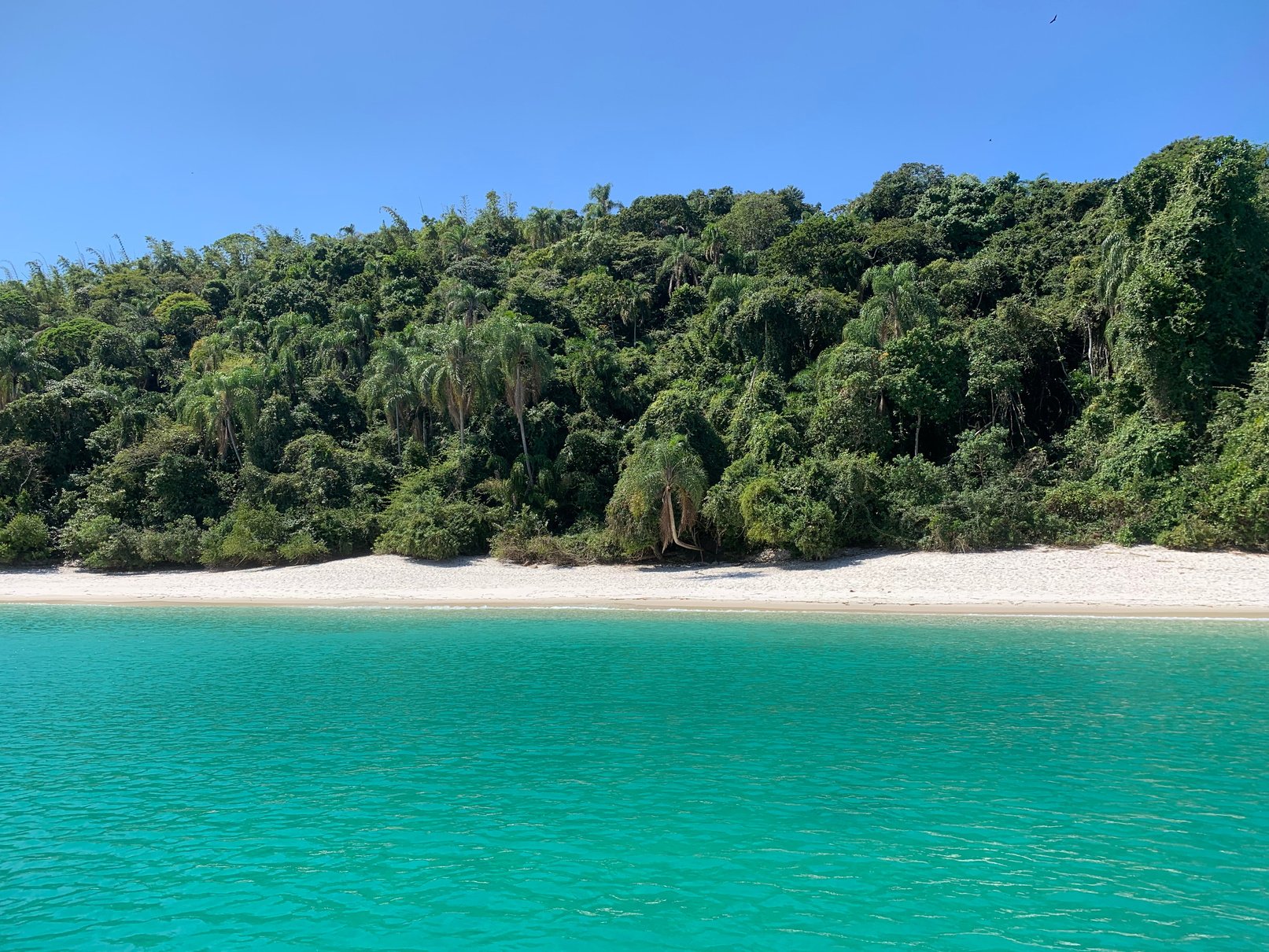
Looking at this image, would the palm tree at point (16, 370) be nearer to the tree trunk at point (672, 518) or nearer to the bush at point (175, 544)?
the bush at point (175, 544)

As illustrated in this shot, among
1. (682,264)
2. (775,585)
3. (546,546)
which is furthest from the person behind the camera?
(682,264)

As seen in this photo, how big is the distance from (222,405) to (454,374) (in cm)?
1690

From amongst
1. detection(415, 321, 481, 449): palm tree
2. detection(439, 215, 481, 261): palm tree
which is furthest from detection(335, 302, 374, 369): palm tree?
detection(439, 215, 481, 261): palm tree

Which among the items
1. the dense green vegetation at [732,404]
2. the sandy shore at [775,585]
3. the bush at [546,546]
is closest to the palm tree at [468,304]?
the dense green vegetation at [732,404]

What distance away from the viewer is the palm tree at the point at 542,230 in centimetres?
9006

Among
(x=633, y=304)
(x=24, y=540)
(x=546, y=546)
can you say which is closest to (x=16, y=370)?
(x=24, y=540)

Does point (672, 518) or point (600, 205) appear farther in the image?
point (600, 205)

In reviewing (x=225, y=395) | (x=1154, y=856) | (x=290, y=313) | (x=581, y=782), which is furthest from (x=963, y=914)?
(x=290, y=313)

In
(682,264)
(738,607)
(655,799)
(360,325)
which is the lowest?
(655,799)

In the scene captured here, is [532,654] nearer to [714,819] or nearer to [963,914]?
[714,819]

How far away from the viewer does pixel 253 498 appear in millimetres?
45500

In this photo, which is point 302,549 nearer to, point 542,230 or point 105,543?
point 105,543

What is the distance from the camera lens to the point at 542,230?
90500 millimetres

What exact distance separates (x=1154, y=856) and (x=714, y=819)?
20.4ft
